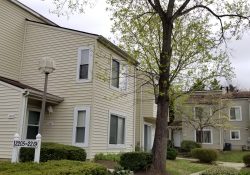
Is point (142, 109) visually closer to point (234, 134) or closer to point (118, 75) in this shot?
point (118, 75)

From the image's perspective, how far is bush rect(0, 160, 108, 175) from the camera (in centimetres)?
751

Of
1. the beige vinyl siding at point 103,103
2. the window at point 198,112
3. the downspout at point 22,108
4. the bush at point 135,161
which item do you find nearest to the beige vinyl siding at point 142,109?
the beige vinyl siding at point 103,103

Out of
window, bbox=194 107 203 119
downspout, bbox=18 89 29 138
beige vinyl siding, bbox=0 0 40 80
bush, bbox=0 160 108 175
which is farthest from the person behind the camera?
window, bbox=194 107 203 119

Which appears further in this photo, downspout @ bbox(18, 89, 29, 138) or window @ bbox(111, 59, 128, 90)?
window @ bbox(111, 59, 128, 90)

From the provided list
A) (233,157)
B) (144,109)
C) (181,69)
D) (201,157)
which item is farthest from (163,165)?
(233,157)

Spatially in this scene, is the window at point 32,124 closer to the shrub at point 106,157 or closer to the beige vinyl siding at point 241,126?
the shrub at point 106,157

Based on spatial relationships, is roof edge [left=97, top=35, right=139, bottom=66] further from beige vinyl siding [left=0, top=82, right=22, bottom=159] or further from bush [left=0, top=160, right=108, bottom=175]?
bush [left=0, top=160, right=108, bottom=175]

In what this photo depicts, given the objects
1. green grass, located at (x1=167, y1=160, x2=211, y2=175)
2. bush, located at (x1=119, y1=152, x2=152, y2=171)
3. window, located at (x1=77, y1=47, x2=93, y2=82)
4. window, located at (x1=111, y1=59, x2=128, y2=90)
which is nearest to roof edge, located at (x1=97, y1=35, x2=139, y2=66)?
window, located at (x1=111, y1=59, x2=128, y2=90)

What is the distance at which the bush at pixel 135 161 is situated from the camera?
48.4ft

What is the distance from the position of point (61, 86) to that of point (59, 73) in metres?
0.79

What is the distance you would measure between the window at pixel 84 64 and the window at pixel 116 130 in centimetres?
311

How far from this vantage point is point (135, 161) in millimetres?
14781

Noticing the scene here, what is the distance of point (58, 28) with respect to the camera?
1850cm

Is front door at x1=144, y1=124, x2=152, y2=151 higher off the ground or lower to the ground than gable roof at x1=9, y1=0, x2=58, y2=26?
lower
